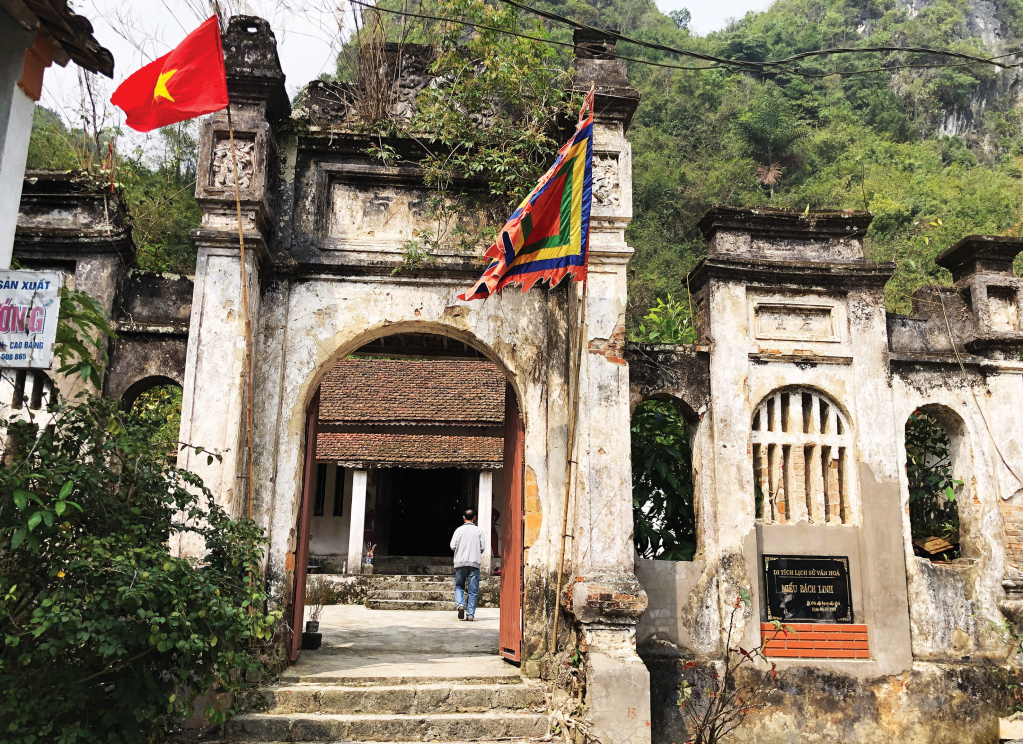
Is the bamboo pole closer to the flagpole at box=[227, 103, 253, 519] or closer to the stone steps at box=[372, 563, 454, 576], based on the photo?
the flagpole at box=[227, 103, 253, 519]

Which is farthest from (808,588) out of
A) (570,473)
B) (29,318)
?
(29,318)

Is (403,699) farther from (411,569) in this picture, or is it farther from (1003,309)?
(411,569)

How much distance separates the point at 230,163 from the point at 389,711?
4586mm

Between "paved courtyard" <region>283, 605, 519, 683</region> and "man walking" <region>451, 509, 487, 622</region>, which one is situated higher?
"man walking" <region>451, 509, 487, 622</region>

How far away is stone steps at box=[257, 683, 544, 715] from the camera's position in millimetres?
6156

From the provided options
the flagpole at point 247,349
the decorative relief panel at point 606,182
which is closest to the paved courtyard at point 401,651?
the flagpole at point 247,349

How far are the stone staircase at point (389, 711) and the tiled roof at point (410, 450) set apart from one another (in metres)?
11.4

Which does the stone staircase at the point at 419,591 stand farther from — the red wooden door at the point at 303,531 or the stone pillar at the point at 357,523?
the red wooden door at the point at 303,531

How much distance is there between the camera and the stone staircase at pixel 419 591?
15469mm

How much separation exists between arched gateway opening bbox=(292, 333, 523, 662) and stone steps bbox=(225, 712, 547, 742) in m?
5.01

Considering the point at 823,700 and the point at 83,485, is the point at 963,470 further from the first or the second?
the point at 83,485

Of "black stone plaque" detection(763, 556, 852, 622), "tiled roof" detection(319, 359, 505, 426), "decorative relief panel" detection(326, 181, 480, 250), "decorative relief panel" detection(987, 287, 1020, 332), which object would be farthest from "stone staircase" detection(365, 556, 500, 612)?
"decorative relief panel" detection(987, 287, 1020, 332)

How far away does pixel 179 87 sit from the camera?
624cm

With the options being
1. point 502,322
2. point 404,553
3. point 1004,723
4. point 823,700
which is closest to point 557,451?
point 502,322
